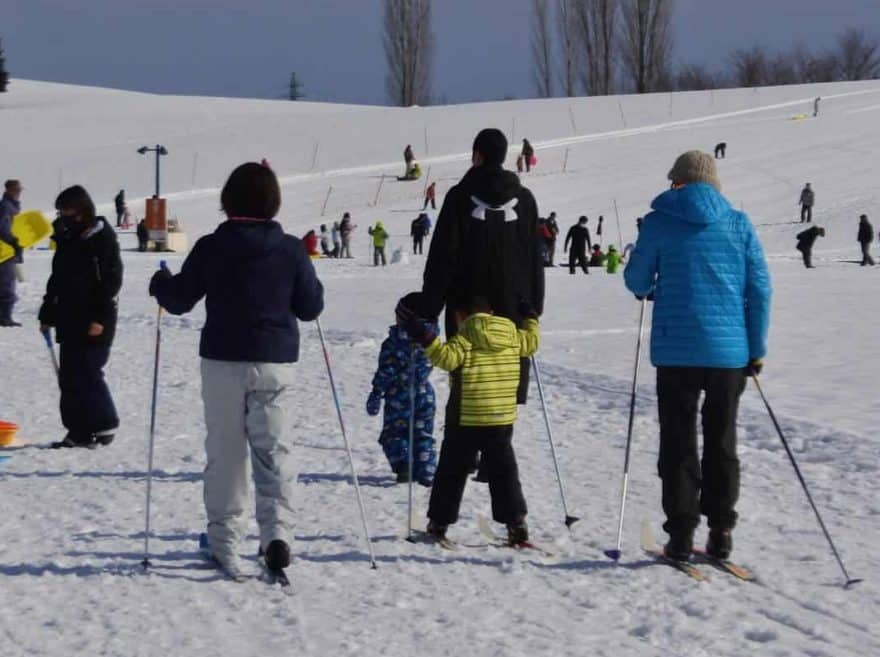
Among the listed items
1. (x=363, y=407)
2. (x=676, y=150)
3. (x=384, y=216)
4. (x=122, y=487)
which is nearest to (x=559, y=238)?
(x=384, y=216)

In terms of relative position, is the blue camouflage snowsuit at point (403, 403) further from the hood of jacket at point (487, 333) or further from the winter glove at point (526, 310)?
the hood of jacket at point (487, 333)

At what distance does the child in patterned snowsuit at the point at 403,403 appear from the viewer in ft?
22.8

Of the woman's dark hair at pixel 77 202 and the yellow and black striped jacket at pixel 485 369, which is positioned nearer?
the yellow and black striped jacket at pixel 485 369

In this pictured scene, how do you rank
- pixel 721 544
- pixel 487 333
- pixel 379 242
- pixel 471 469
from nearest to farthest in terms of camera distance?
pixel 721 544
pixel 487 333
pixel 471 469
pixel 379 242

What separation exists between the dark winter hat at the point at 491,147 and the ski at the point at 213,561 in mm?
1958

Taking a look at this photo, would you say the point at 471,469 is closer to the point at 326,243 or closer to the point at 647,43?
the point at 326,243

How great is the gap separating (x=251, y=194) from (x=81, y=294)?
3095 millimetres

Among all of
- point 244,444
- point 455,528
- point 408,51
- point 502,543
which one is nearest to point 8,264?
point 455,528

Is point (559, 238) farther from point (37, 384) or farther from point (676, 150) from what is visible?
point (37, 384)

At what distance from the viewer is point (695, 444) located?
5285 mm

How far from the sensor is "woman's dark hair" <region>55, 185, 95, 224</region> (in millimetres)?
7629

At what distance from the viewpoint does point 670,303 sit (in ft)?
17.4

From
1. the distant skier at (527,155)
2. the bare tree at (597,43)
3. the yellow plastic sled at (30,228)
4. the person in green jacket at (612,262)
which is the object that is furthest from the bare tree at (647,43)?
the yellow plastic sled at (30,228)

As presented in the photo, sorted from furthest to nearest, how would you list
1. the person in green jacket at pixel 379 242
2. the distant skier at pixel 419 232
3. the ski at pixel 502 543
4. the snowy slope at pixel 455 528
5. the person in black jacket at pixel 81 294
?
1. the distant skier at pixel 419 232
2. the person in green jacket at pixel 379 242
3. the person in black jacket at pixel 81 294
4. the ski at pixel 502 543
5. the snowy slope at pixel 455 528
